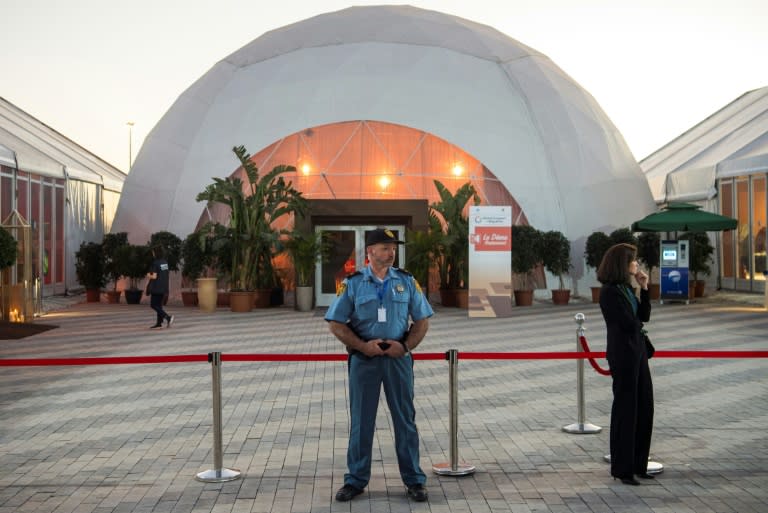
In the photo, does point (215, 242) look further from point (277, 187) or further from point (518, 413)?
point (518, 413)

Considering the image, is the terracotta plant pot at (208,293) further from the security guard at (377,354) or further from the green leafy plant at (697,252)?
the security guard at (377,354)

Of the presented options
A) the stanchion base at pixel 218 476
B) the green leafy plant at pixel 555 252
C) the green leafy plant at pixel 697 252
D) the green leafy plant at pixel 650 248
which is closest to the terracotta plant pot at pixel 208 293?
the green leafy plant at pixel 555 252

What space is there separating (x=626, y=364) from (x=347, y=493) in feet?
7.00

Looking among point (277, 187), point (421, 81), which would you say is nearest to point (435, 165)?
point (421, 81)

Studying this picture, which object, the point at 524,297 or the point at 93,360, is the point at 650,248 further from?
the point at 93,360

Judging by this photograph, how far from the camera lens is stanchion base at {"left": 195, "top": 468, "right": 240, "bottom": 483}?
6.55 meters

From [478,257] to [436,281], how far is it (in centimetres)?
562

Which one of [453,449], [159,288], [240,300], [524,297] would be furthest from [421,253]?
[453,449]

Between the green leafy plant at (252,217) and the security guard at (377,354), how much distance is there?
17.6 metres

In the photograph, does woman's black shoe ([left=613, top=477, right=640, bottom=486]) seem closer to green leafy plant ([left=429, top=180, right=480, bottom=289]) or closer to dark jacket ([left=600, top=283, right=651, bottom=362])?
dark jacket ([left=600, top=283, right=651, bottom=362])

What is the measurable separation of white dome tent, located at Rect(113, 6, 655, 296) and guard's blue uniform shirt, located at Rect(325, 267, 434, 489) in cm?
2129

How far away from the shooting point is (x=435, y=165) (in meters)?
27.4

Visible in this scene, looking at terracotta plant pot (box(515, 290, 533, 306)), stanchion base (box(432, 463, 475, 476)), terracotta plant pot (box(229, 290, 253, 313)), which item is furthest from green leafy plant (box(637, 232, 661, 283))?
stanchion base (box(432, 463, 475, 476))

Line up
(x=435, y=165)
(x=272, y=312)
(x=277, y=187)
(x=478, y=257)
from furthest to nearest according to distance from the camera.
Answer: (x=435, y=165)
(x=277, y=187)
(x=272, y=312)
(x=478, y=257)
